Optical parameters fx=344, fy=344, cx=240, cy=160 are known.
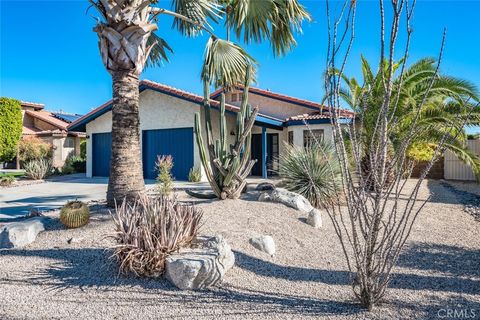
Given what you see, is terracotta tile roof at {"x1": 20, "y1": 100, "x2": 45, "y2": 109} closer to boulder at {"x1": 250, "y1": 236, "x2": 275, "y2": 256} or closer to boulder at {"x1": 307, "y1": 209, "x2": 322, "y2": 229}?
boulder at {"x1": 307, "y1": 209, "x2": 322, "y2": 229}

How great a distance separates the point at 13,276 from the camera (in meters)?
4.63

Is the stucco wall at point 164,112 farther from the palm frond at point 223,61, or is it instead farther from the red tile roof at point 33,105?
the red tile roof at point 33,105

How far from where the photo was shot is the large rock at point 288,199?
26.2ft

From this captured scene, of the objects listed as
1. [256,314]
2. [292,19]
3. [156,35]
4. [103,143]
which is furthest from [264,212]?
[103,143]

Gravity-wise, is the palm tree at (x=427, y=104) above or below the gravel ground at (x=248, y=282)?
above

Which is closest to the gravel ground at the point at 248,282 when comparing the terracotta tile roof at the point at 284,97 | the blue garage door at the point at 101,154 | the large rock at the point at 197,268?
the large rock at the point at 197,268

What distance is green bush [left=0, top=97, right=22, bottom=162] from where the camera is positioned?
2238 centimetres

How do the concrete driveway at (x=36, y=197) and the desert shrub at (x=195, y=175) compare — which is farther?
the desert shrub at (x=195, y=175)

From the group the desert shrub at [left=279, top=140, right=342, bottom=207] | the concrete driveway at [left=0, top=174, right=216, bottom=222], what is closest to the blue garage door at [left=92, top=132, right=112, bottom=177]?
the concrete driveway at [left=0, top=174, right=216, bottom=222]

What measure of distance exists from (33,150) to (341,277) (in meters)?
23.2

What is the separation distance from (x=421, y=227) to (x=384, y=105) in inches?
208

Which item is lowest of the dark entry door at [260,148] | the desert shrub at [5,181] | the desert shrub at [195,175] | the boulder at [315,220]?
the boulder at [315,220]

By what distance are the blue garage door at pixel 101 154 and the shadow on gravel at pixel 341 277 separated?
1549cm

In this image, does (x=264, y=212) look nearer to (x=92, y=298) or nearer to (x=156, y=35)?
(x=92, y=298)
